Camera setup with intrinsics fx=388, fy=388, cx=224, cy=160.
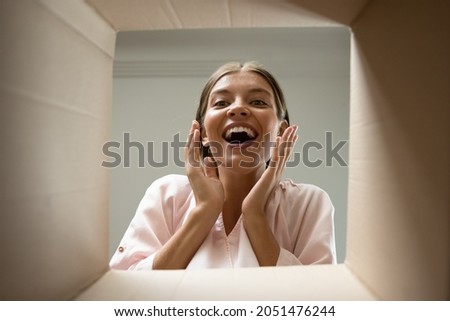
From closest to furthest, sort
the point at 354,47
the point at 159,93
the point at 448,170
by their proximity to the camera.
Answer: the point at 448,170, the point at 354,47, the point at 159,93

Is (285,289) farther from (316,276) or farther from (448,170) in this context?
(448,170)

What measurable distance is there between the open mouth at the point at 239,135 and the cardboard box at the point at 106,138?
0.46m

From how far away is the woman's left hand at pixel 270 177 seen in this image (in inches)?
39.5

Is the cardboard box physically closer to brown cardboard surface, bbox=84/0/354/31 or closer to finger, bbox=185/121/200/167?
brown cardboard surface, bbox=84/0/354/31

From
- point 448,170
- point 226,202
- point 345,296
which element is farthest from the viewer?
point 226,202

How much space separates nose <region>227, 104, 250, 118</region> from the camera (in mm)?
960

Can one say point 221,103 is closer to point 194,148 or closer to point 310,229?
point 194,148

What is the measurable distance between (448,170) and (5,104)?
367 millimetres

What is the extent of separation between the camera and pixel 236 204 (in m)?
1.13

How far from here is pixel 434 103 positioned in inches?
12.8

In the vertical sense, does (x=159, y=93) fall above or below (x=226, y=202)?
above

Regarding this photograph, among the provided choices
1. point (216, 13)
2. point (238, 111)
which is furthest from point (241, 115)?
point (216, 13)

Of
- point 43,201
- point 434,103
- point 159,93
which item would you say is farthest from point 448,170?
point 159,93
